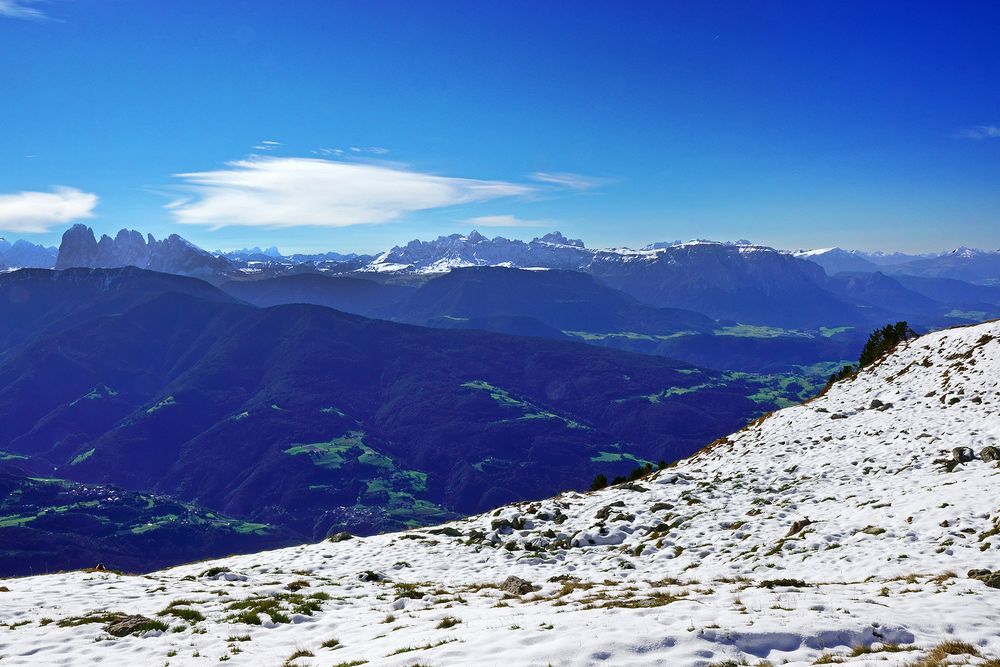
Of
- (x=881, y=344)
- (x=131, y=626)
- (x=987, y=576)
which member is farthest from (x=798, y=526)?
(x=881, y=344)

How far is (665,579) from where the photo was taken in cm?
2519

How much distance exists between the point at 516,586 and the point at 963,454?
1026 inches

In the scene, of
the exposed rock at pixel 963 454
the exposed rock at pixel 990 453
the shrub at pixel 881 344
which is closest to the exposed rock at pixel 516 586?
the exposed rock at pixel 963 454

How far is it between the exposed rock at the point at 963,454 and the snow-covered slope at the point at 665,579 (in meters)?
0.59

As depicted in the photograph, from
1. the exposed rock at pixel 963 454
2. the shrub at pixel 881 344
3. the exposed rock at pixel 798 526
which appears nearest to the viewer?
the exposed rock at pixel 798 526

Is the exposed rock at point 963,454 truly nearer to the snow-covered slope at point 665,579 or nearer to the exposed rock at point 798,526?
the snow-covered slope at point 665,579

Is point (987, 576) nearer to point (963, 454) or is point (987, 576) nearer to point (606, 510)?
point (963, 454)

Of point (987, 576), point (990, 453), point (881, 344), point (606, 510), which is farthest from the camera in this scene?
point (881, 344)

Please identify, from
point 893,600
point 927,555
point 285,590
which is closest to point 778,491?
point 927,555

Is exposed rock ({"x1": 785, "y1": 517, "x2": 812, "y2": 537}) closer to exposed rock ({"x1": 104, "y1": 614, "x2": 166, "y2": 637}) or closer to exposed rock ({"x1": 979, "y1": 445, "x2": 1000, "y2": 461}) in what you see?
exposed rock ({"x1": 979, "y1": 445, "x2": 1000, "y2": 461})

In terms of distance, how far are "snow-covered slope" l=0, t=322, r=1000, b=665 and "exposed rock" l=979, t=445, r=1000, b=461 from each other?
0.87m

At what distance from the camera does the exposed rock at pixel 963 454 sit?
3275cm

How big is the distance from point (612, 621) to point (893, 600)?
851cm

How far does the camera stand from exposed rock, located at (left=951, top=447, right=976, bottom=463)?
3275 centimetres
